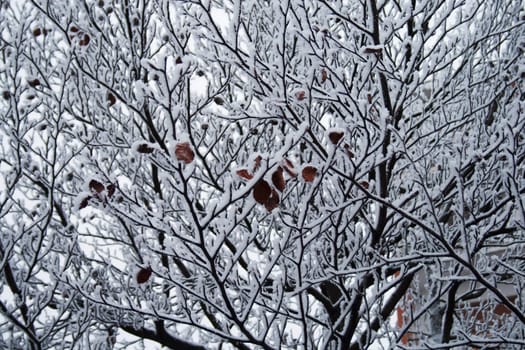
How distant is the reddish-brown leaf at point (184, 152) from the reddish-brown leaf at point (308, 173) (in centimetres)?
48

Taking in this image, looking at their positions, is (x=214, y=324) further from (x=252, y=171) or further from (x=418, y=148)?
(x=252, y=171)

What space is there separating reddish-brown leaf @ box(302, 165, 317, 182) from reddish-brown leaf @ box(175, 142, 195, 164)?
0.48 meters

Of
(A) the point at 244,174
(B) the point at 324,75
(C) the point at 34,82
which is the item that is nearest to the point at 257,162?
(A) the point at 244,174

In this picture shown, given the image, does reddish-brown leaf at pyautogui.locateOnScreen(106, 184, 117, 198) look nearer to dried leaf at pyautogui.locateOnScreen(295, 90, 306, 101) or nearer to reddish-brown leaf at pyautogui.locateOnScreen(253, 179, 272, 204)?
reddish-brown leaf at pyautogui.locateOnScreen(253, 179, 272, 204)

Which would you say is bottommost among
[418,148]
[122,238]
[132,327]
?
[132,327]

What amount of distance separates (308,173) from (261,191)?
310mm

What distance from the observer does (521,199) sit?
2480 mm

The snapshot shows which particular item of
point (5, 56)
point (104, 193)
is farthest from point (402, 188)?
point (5, 56)

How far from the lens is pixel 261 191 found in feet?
5.96

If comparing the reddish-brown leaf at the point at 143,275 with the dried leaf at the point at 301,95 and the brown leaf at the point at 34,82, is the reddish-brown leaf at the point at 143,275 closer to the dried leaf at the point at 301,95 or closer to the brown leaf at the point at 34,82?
the dried leaf at the point at 301,95

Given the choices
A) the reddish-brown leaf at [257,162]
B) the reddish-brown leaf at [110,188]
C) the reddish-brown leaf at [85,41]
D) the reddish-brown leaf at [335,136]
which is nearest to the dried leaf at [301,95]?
the reddish-brown leaf at [335,136]

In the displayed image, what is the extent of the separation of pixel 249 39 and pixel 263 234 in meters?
1.84

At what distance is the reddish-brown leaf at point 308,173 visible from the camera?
203 cm

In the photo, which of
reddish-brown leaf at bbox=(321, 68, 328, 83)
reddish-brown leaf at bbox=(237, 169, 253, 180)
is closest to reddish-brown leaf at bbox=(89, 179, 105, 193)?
reddish-brown leaf at bbox=(237, 169, 253, 180)
